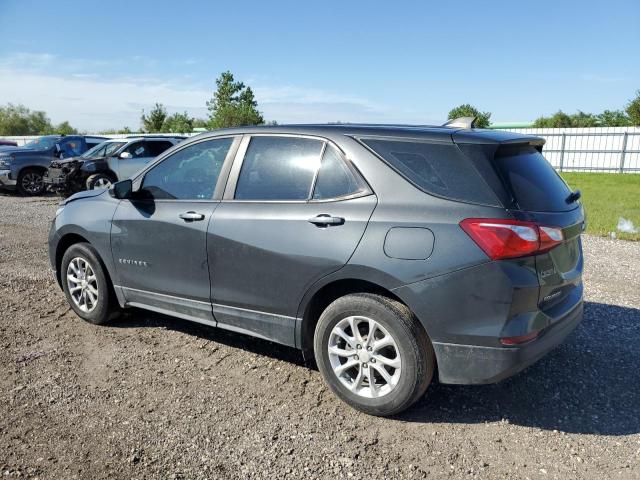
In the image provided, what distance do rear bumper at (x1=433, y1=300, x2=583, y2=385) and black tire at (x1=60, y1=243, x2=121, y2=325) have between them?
3.11m

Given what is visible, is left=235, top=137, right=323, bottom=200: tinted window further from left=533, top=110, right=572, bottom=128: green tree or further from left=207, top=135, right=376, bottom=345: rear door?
left=533, top=110, right=572, bottom=128: green tree

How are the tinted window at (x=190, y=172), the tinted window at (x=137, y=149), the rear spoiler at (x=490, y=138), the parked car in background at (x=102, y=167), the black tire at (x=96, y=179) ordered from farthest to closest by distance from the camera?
the tinted window at (x=137, y=149) → the parked car in background at (x=102, y=167) → the black tire at (x=96, y=179) → the tinted window at (x=190, y=172) → the rear spoiler at (x=490, y=138)

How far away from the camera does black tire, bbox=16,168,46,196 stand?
16.4 meters

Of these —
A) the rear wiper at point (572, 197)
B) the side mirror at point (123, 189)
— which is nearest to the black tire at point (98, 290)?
the side mirror at point (123, 189)

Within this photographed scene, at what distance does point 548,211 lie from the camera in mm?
3158

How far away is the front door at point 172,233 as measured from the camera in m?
4.03

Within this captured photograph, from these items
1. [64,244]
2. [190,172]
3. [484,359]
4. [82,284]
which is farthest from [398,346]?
[64,244]

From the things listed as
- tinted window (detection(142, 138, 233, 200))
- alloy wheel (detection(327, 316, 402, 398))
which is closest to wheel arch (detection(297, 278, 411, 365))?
alloy wheel (detection(327, 316, 402, 398))

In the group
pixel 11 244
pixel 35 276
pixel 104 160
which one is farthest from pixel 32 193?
pixel 35 276

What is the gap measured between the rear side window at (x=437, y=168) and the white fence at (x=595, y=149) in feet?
77.7

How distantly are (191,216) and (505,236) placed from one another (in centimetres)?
229

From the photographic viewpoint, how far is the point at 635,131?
24797mm

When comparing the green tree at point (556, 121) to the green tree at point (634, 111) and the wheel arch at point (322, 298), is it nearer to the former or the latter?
the green tree at point (634, 111)

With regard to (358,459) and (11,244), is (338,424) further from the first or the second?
(11,244)
